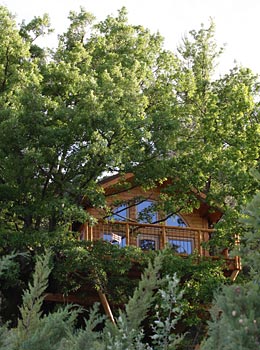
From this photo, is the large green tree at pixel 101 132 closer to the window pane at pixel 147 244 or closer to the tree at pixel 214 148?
the tree at pixel 214 148

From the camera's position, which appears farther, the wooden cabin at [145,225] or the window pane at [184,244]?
the window pane at [184,244]

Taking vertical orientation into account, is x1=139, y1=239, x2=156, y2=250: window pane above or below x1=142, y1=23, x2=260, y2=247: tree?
below

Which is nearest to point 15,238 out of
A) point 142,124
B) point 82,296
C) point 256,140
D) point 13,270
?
point 13,270

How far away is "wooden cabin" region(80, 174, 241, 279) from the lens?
18500 mm

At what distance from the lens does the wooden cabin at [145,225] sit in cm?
1850

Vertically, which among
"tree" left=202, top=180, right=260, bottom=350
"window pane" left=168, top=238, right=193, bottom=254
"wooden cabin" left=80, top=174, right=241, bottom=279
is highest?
"wooden cabin" left=80, top=174, right=241, bottom=279

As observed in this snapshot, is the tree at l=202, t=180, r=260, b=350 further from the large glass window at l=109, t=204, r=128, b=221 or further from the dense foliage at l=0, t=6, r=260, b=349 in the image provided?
the large glass window at l=109, t=204, r=128, b=221

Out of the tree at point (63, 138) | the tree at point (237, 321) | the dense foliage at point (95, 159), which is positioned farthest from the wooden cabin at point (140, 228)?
the tree at point (237, 321)

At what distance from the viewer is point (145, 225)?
18.5 metres

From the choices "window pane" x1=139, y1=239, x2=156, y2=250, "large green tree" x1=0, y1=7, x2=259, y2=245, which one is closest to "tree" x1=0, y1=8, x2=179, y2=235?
"large green tree" x1=0, y1=7, x2=259, y2=245

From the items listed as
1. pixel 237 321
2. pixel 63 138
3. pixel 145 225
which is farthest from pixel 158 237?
pixel 237 321

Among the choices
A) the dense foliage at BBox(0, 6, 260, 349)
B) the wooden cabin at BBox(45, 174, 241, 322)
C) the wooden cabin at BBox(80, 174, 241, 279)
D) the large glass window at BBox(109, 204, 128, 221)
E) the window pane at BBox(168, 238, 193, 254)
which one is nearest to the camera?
the dense foliage at BBox(0, 6, 260, 349)

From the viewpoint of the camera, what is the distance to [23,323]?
15.6 ft

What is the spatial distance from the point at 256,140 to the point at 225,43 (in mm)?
6648
